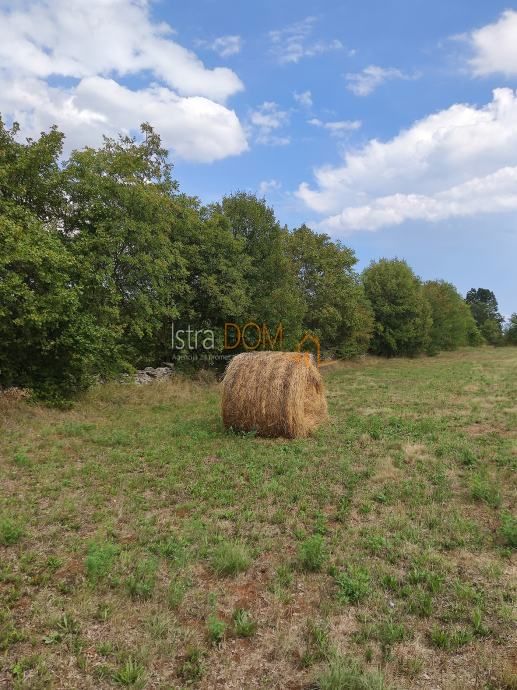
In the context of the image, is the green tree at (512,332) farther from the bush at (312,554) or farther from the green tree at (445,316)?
the bush at (312,554)

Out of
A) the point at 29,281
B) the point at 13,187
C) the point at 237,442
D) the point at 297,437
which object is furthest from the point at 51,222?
the point at 297,437

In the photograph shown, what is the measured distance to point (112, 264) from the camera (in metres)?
13.1

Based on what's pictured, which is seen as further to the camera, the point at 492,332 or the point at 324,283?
the point at 492,332

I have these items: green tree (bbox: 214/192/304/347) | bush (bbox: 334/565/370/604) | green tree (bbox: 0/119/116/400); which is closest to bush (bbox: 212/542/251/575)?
bush (bbox: 334/565/370/604)

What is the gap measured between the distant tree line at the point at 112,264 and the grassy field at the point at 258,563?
360cm

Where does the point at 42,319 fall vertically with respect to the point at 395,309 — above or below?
below

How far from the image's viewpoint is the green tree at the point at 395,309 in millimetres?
37062

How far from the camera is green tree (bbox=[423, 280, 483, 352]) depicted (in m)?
44.0

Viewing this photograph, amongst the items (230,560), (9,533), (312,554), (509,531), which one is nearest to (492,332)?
(509,531)

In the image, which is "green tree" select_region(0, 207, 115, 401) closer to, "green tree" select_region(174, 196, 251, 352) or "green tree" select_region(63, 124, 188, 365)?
→ "green tree" select_region(63, 124, 188, 365)

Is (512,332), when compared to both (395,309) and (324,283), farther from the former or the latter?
(324,283)

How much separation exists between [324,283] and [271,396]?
1911 centimetres

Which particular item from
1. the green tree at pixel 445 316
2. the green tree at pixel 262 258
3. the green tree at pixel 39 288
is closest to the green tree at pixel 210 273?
the green tree at pixel 262 258

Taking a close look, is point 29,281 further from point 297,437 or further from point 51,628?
point 51,628
